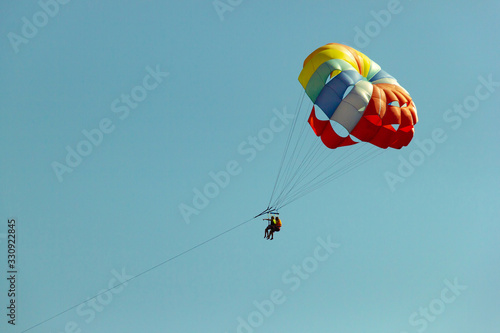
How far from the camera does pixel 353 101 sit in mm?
34906

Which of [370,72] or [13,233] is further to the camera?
[370,72]

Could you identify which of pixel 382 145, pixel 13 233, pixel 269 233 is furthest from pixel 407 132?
pixel 13 233

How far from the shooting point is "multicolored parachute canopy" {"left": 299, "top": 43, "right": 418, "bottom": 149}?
34938 mm

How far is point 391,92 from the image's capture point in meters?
35.4

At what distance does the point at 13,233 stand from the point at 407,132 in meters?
15.4

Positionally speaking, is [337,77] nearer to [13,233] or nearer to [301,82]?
[301,82]

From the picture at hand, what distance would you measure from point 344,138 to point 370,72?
2995 millimetres

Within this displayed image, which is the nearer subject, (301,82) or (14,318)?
(14,318)

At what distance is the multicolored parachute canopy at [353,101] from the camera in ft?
115

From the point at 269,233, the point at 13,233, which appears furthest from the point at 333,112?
the point at 13,233

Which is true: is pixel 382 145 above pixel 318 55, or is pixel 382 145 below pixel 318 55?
below

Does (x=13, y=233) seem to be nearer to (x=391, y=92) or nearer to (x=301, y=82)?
(x=301, y=82)

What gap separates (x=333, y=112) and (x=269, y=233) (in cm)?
522

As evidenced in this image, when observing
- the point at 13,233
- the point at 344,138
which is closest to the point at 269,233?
the point at 344,138
